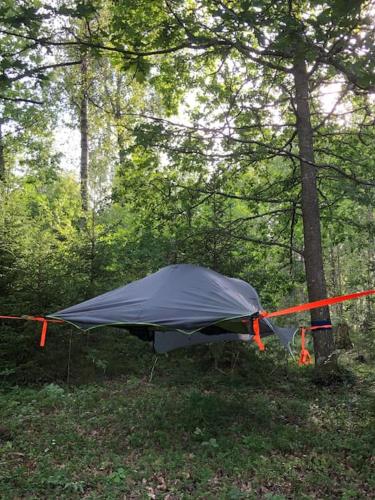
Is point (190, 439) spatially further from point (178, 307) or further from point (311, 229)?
point (311, 229)

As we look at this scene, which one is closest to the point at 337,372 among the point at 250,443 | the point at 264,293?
the point at 264,293

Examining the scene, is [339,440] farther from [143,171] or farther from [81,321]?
[143,171]

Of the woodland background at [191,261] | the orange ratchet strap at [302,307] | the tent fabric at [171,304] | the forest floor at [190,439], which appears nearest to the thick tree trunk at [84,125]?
the woodland background at [191,261]

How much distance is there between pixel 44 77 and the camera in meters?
4.16

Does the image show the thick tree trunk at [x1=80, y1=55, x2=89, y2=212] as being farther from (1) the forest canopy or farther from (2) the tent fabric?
(2) the tent fabric

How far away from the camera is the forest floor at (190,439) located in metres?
4.48

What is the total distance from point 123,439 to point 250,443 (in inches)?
63.5

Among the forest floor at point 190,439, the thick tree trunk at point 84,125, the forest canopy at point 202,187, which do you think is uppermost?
the thick tree trunk at point 84,125

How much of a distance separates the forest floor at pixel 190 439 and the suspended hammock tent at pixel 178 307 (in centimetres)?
131

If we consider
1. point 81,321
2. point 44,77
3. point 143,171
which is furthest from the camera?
point 143,171

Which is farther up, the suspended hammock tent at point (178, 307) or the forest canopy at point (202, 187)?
the forest canopy at point (202, 187)

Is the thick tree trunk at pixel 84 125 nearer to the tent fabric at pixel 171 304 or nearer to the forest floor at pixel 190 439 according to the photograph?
the forest floor at pixel 190 439

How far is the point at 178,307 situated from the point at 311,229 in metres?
3.86

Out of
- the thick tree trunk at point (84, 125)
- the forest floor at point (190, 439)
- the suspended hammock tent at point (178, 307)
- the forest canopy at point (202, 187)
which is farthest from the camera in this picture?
the thick tree trunk at point (84, 125)
